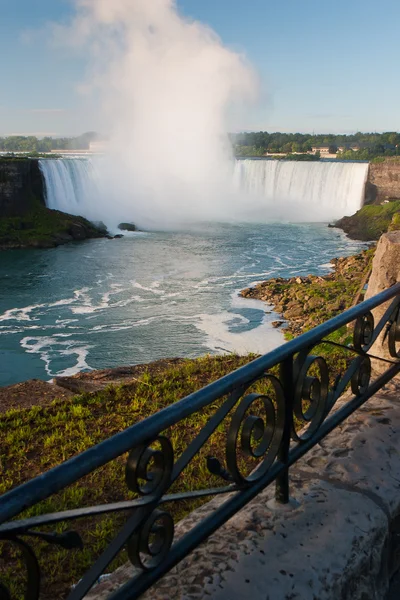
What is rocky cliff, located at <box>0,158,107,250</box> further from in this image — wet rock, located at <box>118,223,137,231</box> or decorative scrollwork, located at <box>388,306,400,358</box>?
decorative scrollwork, located at <box>388,306,400,358</box>

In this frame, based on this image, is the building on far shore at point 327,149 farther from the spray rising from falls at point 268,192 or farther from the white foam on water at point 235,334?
the white foam on water at point 235,334

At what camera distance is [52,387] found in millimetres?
6324

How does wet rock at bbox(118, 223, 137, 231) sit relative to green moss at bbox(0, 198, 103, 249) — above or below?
below

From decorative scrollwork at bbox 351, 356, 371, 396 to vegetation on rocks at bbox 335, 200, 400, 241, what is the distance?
30343 mm

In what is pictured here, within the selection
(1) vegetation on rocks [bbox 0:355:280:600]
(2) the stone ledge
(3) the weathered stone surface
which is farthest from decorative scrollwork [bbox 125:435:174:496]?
(3) the weathered stone surface

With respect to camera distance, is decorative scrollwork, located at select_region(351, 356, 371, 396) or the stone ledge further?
decorative scrollwork, located at select_region(351, 356, 371, 396)

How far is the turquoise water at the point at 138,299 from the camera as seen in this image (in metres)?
13.7

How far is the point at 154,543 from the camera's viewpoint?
1530mm

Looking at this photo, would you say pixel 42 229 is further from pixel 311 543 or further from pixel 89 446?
pixel 311 543

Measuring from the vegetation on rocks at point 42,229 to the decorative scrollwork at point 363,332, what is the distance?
29.7 m

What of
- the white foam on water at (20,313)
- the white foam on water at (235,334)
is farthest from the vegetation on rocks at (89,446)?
the white foam on water at (20,313)

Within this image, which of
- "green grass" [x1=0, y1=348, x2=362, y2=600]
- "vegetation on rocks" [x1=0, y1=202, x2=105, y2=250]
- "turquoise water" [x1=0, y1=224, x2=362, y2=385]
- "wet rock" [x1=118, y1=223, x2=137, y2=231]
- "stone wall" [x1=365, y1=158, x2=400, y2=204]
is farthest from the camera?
"stone wall" [x1=365, y1=158, x2=400, y2=204]

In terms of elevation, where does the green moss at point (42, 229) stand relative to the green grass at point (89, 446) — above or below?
below

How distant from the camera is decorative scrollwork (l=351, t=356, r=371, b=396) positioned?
2494mm
